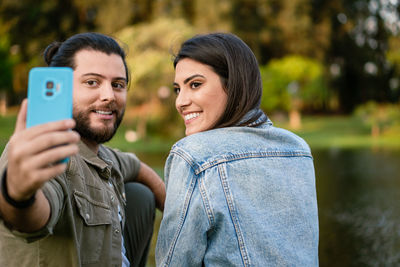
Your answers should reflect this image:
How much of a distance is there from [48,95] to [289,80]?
65.6 ft

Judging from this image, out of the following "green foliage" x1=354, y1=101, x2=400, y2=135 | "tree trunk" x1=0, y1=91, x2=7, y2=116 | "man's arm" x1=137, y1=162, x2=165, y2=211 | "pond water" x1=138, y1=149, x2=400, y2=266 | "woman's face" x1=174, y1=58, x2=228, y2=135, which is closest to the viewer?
"woman's face" x1=174, y1=58, x2=228, y2=135

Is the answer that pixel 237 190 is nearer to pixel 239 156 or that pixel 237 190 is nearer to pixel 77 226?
pixel 239 156

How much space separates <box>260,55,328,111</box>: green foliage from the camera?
1981 centimetres

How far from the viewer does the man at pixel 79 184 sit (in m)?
0.91

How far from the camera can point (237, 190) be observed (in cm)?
133

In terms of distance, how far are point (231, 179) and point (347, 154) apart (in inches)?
406

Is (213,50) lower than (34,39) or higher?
lower

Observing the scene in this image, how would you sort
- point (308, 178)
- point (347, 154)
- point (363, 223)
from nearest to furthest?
point (308, 178), point (363, 223), point (347, 154)

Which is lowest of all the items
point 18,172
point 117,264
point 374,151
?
point 374,151

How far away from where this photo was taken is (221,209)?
51.4 inches

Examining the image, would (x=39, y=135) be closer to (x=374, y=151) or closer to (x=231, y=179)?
(x=231, y=179)

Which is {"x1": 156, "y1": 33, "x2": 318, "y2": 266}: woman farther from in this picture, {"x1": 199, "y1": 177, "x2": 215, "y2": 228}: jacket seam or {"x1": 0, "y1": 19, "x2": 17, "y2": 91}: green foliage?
{"x1": 0, "y1": 19, "x2": 17, "y2": 91}: green foliage

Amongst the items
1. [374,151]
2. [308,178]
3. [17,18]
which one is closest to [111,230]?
[308,178]

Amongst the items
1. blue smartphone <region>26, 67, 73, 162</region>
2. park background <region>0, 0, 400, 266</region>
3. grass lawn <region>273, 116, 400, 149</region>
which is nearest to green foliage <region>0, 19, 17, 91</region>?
park background <region>0, 0, 400, 266</region>
